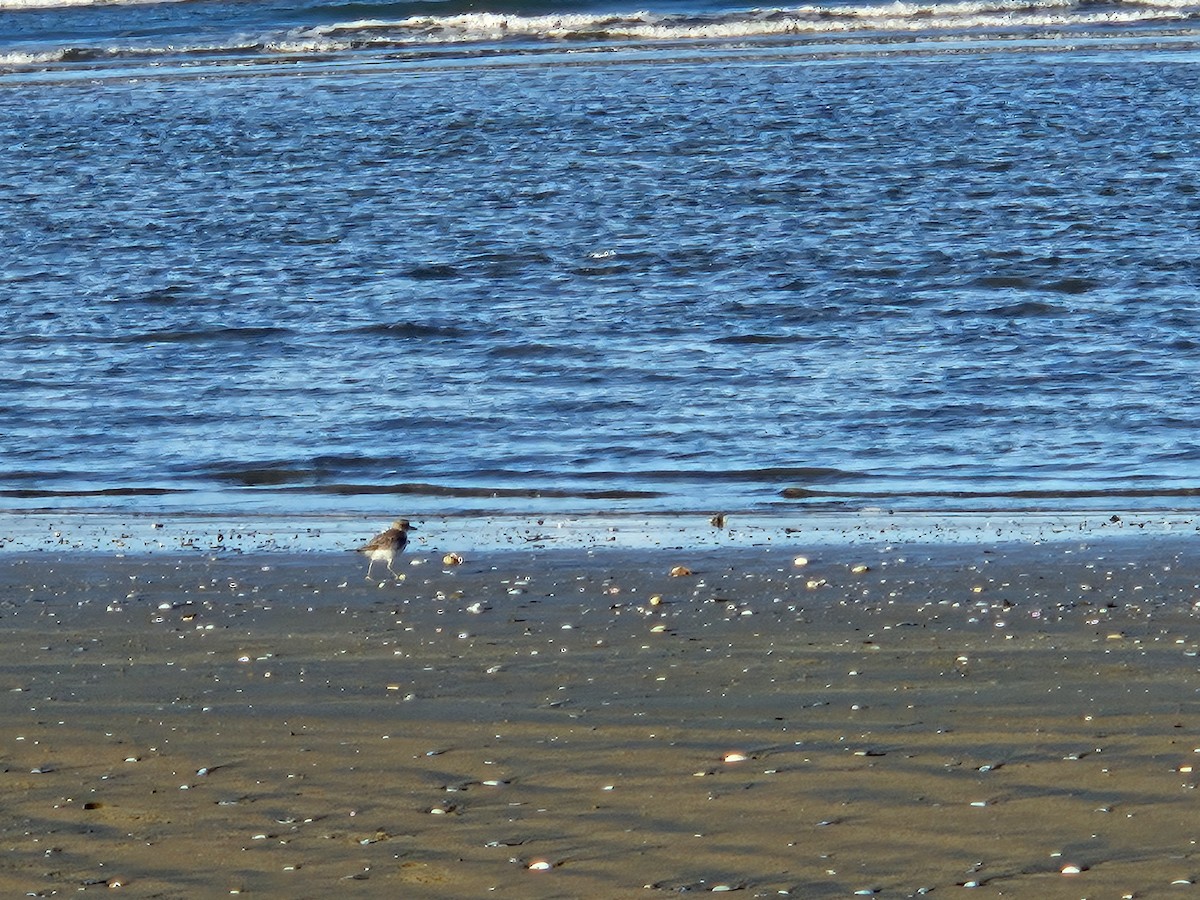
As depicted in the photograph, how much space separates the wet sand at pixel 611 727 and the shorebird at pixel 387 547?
0.11m

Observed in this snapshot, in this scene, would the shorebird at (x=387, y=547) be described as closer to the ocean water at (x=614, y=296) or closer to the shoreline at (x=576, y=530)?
the shoreline at (x=576, y=530)

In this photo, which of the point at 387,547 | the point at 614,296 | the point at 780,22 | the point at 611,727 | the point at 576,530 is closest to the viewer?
the point at 611,727

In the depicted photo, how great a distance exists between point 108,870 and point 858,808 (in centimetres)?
157

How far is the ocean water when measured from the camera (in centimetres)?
833

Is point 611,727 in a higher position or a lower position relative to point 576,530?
higher

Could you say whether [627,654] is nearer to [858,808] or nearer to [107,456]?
[858,808]

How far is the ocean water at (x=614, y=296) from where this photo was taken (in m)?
8.33

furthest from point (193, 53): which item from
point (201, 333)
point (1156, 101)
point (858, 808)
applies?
point (858, 808)

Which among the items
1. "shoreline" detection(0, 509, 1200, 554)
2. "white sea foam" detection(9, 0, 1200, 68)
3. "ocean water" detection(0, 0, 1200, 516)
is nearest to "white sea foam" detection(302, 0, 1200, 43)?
"white sea foam" detection(9, 0, 1200, 68)

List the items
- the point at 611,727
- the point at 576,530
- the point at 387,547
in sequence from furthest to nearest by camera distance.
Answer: the point at 576,530 → the point at 387,547 → the point at 611,727

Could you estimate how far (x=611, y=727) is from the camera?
15.9 ft

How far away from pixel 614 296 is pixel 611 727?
23.4 feet

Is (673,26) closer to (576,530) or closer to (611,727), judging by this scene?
(576,530)

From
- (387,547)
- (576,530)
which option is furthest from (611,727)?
(576,530)
